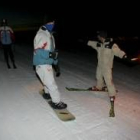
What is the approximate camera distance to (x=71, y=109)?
647 centimetres

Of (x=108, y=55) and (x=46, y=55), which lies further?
(x=108, y=55)

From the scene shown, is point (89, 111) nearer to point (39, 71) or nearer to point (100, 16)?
point (39, 71)

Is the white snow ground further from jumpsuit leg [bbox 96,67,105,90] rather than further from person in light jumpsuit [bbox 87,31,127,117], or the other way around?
person in light jumpsuit [bbox 87,31,127,117]

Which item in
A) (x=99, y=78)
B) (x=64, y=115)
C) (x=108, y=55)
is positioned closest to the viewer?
(x=64, y=115)

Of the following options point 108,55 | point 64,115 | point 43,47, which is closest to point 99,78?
point 108,55

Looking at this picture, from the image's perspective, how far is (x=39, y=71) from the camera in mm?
6340

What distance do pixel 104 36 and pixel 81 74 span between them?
313 cm

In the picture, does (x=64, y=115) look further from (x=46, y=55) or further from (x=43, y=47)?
(x=43, y=47)

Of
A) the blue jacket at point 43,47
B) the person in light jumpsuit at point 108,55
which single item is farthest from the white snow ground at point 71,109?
the blue jacket at point 43,47

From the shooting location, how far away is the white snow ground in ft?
17.3

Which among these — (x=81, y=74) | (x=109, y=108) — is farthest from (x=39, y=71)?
(x=81, y=74)

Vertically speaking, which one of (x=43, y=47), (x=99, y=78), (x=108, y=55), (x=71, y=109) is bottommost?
(x=71, y=109)

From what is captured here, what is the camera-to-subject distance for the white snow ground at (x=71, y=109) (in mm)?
5277

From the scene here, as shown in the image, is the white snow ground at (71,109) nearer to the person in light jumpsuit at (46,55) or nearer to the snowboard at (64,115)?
the snowboard at (64,115)
